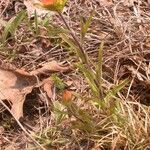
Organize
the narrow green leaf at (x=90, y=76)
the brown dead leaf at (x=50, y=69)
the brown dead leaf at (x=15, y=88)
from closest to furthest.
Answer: the narrow green leaf at (x=90, y=76) → the brown dead leaf at (x=15, y=88) → the brown dead leaf at (x=50, y=69)

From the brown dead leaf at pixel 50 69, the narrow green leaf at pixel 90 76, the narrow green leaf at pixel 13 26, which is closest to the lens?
the narrow green leaf at pixel 90 76

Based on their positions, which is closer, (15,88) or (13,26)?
(15,88)

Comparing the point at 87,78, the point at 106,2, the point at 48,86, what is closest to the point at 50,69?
the point at 48,86

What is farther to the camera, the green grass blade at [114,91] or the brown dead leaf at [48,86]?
the brown dead leaf at [48,86]

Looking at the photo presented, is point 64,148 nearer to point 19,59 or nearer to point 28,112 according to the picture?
point 28,112

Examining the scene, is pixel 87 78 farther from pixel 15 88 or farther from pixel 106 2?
pixel 106 2

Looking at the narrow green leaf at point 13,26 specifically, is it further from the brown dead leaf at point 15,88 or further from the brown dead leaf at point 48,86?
the brown dead leaf at point 48,86

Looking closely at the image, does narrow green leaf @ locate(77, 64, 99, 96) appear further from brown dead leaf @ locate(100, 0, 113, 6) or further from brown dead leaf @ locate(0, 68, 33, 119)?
brown dead leaf @ locate(100, 0, 113, 6)

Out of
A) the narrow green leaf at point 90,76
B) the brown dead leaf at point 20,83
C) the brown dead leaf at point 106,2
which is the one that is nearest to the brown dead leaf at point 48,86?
the brown dead leaf at point 20,83

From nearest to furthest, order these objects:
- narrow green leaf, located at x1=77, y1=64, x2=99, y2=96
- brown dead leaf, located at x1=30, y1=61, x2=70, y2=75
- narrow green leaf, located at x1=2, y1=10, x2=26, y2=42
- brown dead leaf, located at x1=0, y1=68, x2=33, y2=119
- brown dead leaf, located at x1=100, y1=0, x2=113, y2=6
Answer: narrow green leaf, located at x1=77, y1=64, x2=99, y2=96, brown dead leaf, located at x1=0, y1=68, x2=33, y2=119, brown dead leaf, located at x1=30, y1=61, x2=70, y2=75, narrow green leaf, located at x1=2, y1=10, x2=26, y2=42, brown dead leaf, located at x1=100, y1=0, x2=113, y2=6

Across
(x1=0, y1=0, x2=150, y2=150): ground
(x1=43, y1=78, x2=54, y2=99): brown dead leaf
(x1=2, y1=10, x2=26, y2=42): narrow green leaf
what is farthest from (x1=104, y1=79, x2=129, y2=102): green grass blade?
(x1=2, y1=10, x2=26, y2=42): narrow green leaf
